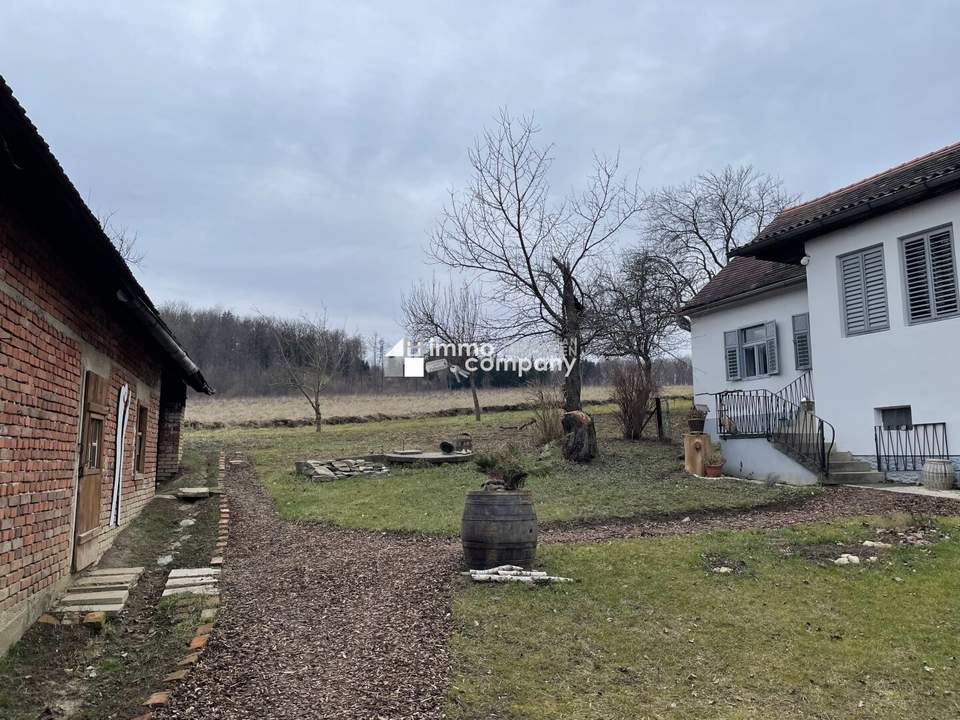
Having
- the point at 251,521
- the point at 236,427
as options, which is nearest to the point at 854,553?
the point at 251,521

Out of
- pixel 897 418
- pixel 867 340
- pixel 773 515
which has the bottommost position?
pixel 773 515

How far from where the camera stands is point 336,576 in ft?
23.2

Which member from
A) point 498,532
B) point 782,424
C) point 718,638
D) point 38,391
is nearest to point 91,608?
point 38,391

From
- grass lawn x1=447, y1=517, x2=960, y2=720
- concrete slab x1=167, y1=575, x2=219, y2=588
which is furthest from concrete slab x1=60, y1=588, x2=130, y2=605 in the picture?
grass lawn x1=447, y1=517, x2=960, y2=720

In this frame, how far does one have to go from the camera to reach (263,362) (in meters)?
57.1

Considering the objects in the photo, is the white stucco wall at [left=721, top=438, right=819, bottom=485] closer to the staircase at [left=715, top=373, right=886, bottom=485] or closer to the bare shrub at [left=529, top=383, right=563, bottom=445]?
the staircase at [left=715, top=373, right=886, bottom=485]

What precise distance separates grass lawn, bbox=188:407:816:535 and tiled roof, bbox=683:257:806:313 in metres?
4.04

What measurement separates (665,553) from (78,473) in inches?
229

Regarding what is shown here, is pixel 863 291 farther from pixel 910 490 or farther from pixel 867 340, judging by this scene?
pixel 910 490

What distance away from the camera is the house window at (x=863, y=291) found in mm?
11633

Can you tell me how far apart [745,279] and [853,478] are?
23.2ft

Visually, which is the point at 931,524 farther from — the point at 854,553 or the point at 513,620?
the point at 513,620

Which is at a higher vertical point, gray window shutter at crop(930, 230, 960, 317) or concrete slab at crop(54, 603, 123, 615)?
gray window shutter at crop(930, 230, 960, 317)

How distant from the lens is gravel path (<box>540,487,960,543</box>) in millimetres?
8664
